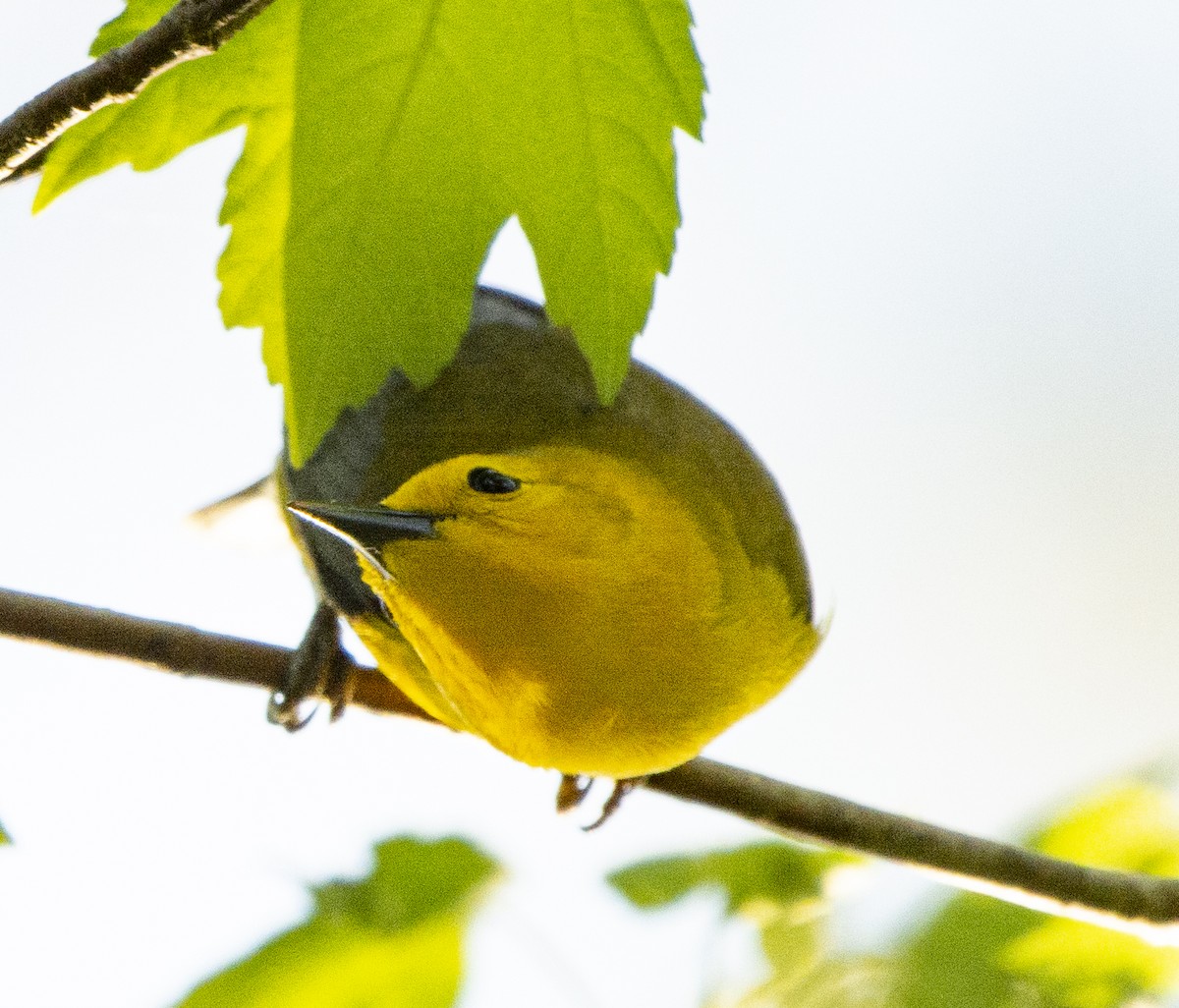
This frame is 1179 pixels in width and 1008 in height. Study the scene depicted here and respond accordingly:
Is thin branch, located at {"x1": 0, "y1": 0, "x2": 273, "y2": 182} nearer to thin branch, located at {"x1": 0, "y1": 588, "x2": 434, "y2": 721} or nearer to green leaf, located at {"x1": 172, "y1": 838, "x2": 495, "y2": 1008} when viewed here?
thin branch, located at {"x1": 0, "y1": 588, "x2": 434, "y2": 721}

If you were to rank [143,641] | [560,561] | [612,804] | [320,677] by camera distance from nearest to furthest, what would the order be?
1. [143,641]
2. [560,561]
3. [320,677]
4. [612,804]

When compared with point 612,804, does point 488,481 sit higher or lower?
higher

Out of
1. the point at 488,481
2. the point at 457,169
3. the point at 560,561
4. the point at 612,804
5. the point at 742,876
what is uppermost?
the point at 457,169

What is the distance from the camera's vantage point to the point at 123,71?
0.90 meters

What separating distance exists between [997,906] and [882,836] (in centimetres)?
20

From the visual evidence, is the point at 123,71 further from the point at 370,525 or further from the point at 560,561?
the point at 560,561

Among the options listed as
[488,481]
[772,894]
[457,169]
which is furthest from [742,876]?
[457,169]

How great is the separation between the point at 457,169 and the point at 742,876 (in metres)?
1.18

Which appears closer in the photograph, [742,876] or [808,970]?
[808,970]

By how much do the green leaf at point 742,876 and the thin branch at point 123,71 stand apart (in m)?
1.25

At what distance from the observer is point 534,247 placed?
0.91 metres

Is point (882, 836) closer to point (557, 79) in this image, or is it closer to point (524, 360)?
point (524, 360)

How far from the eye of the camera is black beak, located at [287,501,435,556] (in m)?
1.57

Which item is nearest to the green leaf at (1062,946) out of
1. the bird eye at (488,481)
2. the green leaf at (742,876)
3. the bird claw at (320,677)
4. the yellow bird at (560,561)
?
the green leaf at (742,876)
